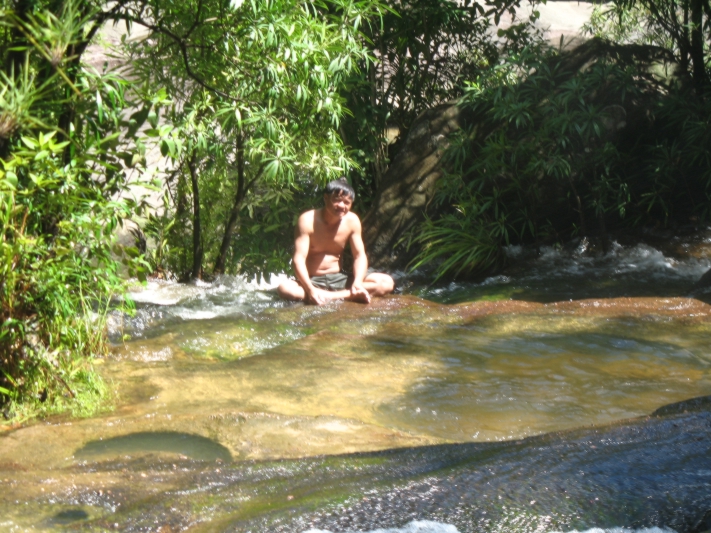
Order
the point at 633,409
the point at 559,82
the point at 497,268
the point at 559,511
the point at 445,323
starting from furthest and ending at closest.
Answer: the point at 559,82 < the point at 497,268 < the point at 445,323 < the point at 633,409 < the point at 559,511

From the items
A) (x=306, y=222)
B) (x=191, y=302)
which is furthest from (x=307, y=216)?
(x=191, y=302)

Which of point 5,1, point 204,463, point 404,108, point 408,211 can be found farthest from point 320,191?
point 204,463

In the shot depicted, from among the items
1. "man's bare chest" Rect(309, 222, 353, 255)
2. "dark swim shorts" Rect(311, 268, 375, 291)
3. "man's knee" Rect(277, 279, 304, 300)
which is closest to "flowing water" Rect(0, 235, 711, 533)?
"man's knee" Rect(277, 279, 304, 300)

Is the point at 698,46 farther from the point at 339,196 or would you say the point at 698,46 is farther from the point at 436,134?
the point at 339,196

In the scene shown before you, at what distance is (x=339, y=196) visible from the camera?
757cm

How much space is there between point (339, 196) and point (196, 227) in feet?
6.31

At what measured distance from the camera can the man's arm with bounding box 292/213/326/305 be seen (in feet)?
24.3

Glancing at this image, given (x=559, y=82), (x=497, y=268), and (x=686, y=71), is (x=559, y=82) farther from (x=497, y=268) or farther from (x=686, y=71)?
(x=497, y=268)

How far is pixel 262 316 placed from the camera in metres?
6.34

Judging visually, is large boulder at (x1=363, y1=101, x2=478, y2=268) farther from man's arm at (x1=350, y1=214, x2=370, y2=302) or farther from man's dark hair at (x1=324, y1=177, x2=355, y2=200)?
man's dark hair at (x1=324, y1=177, x2=355, y2=200)

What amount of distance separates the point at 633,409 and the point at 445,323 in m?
1.96

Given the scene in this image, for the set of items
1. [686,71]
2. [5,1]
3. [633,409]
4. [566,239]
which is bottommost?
[633,409]

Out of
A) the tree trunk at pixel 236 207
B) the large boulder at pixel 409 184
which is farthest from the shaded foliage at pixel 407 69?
the tree trunk at pixel 236 207

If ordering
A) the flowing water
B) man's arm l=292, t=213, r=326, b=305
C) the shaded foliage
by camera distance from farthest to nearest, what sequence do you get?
the shaded foliage
man's arm l=292, t=213, r=326, b=305
the flowing water
